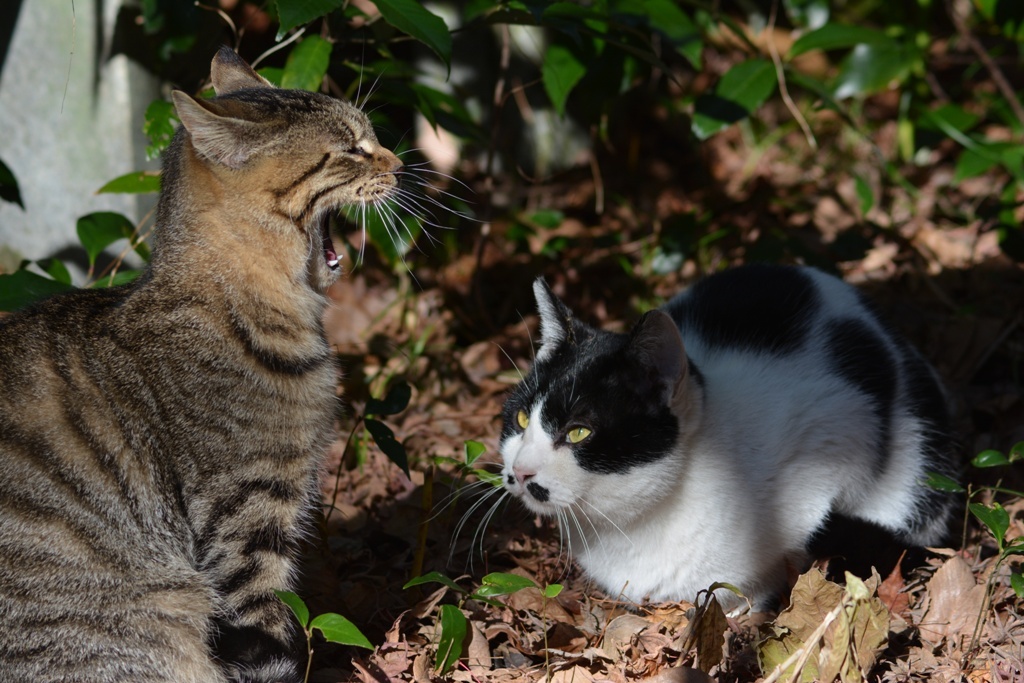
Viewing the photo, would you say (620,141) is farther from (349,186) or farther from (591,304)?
(349,186)

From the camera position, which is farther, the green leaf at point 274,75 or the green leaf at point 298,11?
the green leaf at point 274,75

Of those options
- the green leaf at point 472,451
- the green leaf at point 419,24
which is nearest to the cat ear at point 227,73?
the green leaf at point 419,24

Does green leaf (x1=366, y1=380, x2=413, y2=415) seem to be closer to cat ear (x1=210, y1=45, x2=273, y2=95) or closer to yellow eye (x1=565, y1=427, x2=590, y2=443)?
yellow eye (x1=565, y1=427, x2=590, y2=443)

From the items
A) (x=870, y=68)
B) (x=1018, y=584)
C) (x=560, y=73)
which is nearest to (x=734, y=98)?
(x=560, y=73)

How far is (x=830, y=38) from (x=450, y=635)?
2.60 m

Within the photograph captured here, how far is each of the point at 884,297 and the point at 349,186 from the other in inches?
106

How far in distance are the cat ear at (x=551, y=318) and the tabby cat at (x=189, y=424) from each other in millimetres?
563

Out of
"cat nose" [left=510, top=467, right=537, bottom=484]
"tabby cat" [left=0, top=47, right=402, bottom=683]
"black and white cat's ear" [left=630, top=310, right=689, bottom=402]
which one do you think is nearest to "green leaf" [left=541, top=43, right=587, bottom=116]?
"tabby cat" [left=0, top=47, right=402, bottom=683]

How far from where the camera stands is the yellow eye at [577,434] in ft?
8.08

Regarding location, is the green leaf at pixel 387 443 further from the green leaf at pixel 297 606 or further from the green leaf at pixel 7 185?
the green leaf at pixel 7 185

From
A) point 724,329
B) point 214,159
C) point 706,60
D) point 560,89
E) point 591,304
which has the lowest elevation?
point 591,304

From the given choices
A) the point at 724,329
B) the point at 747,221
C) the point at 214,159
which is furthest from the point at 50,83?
the point at 747,221

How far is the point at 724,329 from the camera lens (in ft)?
9.77

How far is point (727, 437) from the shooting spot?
2619mm
